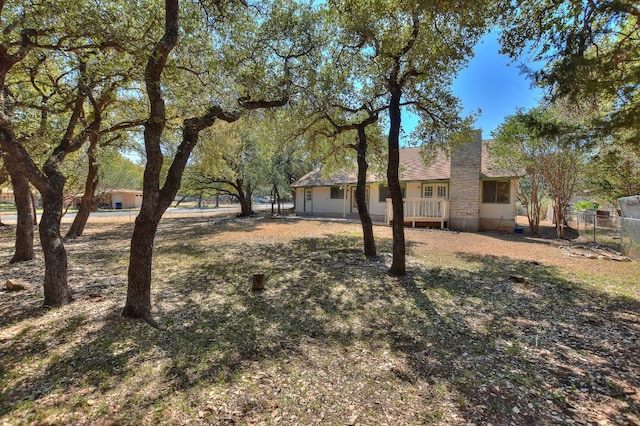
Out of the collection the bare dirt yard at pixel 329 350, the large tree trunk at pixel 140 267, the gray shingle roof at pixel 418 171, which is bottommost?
the bare dirt yard at pixel 329 350

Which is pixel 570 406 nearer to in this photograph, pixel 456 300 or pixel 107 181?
pixel 456 300

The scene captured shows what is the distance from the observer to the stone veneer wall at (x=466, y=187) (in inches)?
583

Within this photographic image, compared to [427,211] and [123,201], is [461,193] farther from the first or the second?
[123,201]

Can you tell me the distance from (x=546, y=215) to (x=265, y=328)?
29109mm

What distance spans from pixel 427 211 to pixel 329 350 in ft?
45.4

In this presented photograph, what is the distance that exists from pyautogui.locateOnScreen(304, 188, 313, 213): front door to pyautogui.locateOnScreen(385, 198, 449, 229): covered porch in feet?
31.3

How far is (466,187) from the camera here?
49.5ft

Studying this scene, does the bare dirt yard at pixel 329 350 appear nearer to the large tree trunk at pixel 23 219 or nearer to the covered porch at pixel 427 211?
the large tree trunk at pixel 23 219

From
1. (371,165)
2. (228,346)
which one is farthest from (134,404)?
(371,165)

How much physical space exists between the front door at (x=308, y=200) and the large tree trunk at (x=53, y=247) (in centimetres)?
2024

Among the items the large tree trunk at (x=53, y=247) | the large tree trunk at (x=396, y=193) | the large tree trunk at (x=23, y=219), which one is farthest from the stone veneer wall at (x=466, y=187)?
the large tree trunk at (x=23, y=219)

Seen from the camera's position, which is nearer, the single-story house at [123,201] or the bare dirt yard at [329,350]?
the bare dirt yard at [329,350]

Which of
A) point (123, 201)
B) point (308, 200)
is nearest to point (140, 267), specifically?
point (308, 200)

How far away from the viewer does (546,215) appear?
25.8 metres
